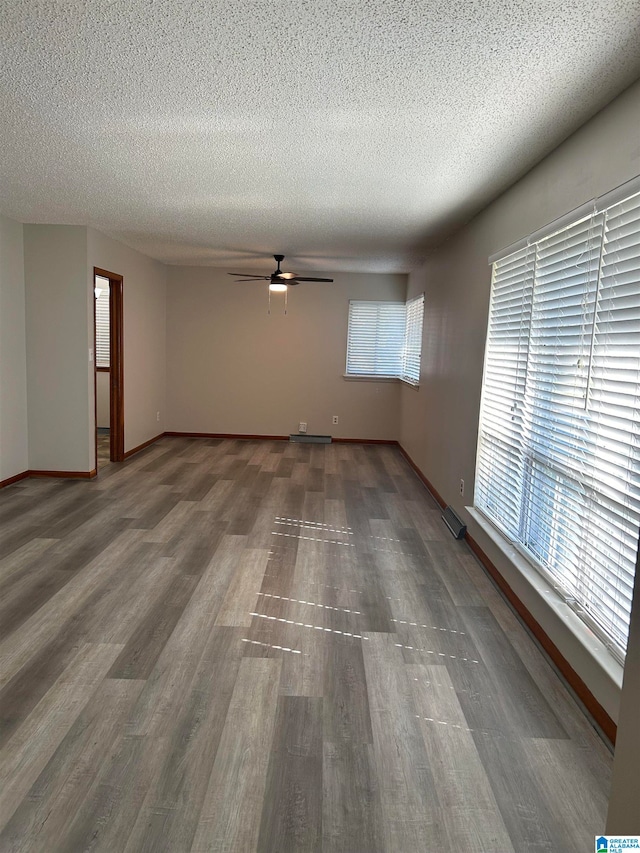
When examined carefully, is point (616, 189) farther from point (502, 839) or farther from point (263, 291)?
point (263, 291)

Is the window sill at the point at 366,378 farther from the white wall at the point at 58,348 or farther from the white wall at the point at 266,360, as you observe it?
the white wall at the point at 58,348

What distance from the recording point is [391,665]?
274 centimetres

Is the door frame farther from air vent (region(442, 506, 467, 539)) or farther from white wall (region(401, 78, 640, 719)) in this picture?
air vent (region(442, 506, 467, 539))

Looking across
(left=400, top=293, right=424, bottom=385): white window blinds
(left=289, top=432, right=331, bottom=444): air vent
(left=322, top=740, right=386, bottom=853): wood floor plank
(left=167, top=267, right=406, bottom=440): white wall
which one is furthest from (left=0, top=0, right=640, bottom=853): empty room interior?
(left=289, top=432, right=331, bottom=444): air vent

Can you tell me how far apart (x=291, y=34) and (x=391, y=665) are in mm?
2538

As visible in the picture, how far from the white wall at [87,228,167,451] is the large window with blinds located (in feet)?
14.2

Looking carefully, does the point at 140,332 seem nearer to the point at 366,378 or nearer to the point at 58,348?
the point at 58,348

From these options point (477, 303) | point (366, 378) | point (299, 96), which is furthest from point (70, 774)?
point (366, 378)

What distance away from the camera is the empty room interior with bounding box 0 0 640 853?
188 cm

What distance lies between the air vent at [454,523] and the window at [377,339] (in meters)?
3.94

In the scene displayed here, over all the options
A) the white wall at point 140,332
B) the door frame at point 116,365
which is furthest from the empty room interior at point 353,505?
the door frame at point 116,365

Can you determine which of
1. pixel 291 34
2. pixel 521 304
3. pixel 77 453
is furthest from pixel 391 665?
pixel 77 453

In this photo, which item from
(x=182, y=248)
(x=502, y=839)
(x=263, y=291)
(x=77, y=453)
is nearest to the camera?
(x=502, y=839)

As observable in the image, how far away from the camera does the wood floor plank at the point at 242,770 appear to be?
5.72ft
